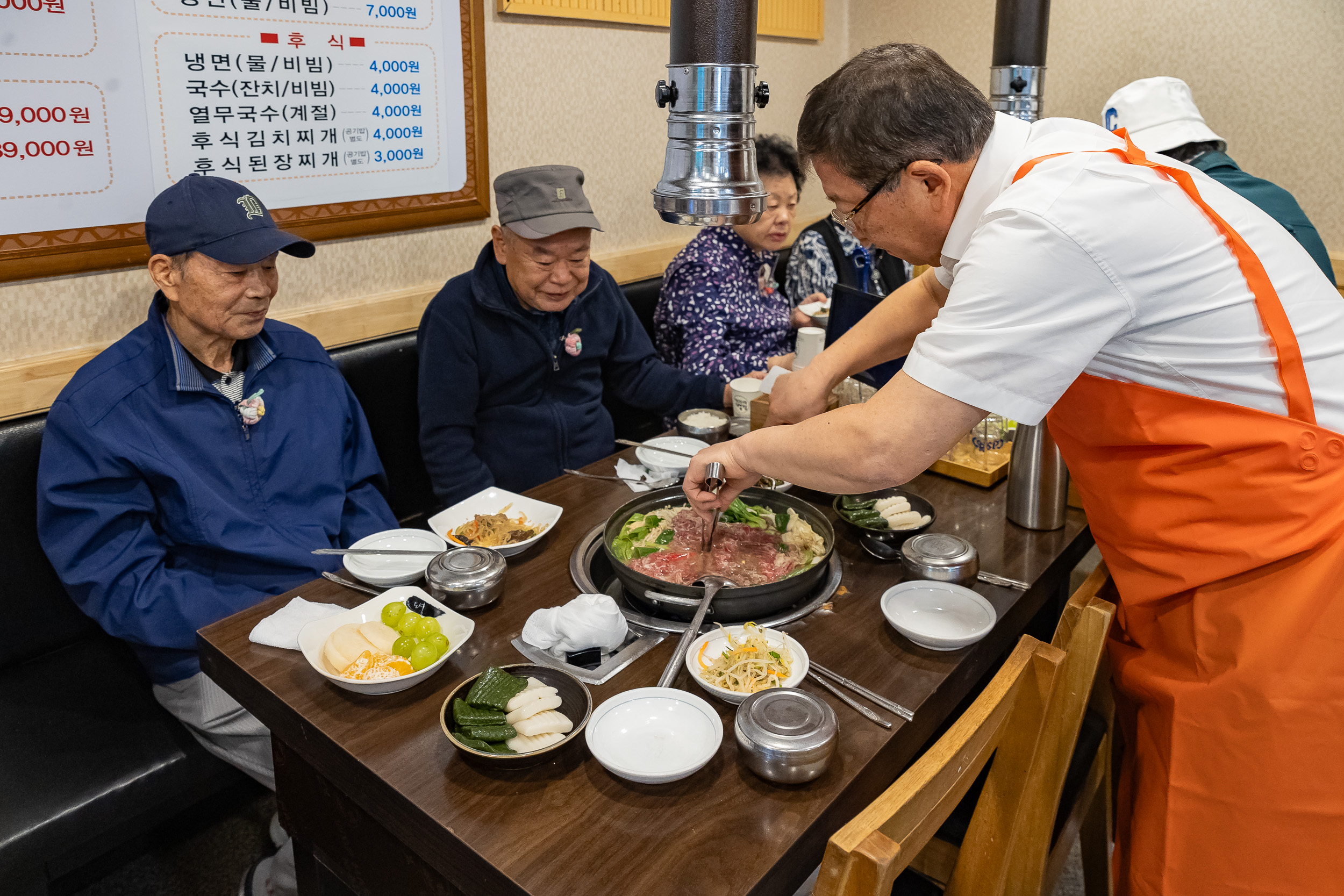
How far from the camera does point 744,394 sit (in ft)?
8.06

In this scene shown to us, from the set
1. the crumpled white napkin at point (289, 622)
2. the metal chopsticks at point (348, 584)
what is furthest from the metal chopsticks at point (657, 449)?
the crumpled white napkin at point (289, 622)

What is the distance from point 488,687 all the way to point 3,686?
1.43m

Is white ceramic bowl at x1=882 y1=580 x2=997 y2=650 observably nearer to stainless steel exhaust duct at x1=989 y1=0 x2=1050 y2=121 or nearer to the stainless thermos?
the stainless thermos

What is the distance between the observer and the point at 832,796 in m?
1.20

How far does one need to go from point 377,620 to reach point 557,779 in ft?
1.57

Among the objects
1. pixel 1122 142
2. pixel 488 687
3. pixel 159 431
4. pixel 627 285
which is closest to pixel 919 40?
pixel 627 285

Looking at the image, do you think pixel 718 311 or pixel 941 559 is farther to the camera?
pixel 718 311

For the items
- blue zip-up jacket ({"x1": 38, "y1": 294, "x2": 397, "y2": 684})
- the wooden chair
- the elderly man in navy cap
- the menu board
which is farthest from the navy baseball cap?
the wooden chair

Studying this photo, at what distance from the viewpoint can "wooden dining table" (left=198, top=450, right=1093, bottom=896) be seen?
1.11 m

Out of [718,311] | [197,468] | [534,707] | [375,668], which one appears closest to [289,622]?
[375,668]

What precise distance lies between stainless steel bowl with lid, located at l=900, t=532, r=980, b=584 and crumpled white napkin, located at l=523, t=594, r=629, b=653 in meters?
0.58

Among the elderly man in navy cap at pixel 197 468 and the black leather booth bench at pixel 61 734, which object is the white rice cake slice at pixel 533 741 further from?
the black leather booth bench at pixel 61 734

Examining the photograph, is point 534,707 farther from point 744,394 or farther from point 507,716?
point 744,394

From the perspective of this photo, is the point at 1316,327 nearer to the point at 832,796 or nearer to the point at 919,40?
the point at 832,796
